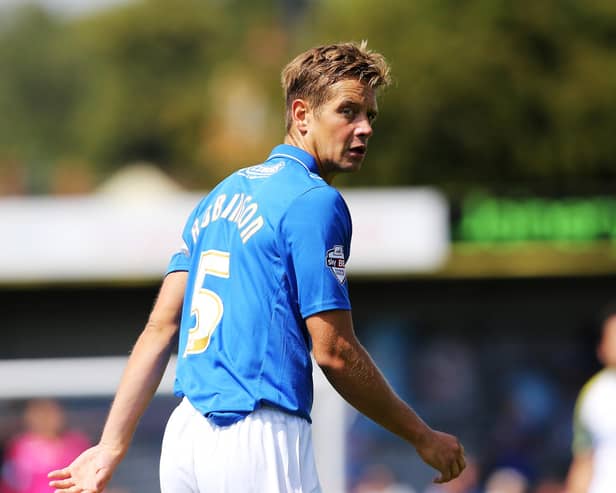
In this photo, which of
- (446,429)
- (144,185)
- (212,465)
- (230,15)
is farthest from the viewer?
(230,15)

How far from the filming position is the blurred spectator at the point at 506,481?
1144 cm

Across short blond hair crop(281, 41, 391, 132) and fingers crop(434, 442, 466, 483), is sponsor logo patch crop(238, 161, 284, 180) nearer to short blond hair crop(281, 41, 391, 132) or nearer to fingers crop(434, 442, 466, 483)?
short blond hair crop(281, 41, 391, 132)

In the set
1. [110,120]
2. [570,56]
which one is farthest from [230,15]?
[570,56]

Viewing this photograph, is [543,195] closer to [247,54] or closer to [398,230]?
[398,230]

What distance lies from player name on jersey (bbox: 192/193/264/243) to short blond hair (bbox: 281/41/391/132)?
0.32 meters

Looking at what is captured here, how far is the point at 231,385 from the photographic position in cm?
317

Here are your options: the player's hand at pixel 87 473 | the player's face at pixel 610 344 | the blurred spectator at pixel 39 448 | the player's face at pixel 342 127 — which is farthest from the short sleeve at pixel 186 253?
the blurred spectator at pixel 39 448

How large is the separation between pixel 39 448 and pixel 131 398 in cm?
547

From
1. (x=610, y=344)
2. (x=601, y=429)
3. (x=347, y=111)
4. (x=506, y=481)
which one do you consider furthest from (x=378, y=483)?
(x=347, y=111)

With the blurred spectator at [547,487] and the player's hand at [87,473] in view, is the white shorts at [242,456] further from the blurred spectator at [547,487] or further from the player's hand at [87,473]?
the blurred spectator at [547,487]

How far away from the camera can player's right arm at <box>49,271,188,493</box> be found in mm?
3262

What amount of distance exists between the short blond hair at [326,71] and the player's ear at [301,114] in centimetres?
1

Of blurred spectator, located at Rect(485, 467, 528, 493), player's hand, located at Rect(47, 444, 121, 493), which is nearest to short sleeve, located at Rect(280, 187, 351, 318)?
player's hand, located at Rect(47, 444, 121, 493)

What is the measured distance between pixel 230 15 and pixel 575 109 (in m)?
43.2
